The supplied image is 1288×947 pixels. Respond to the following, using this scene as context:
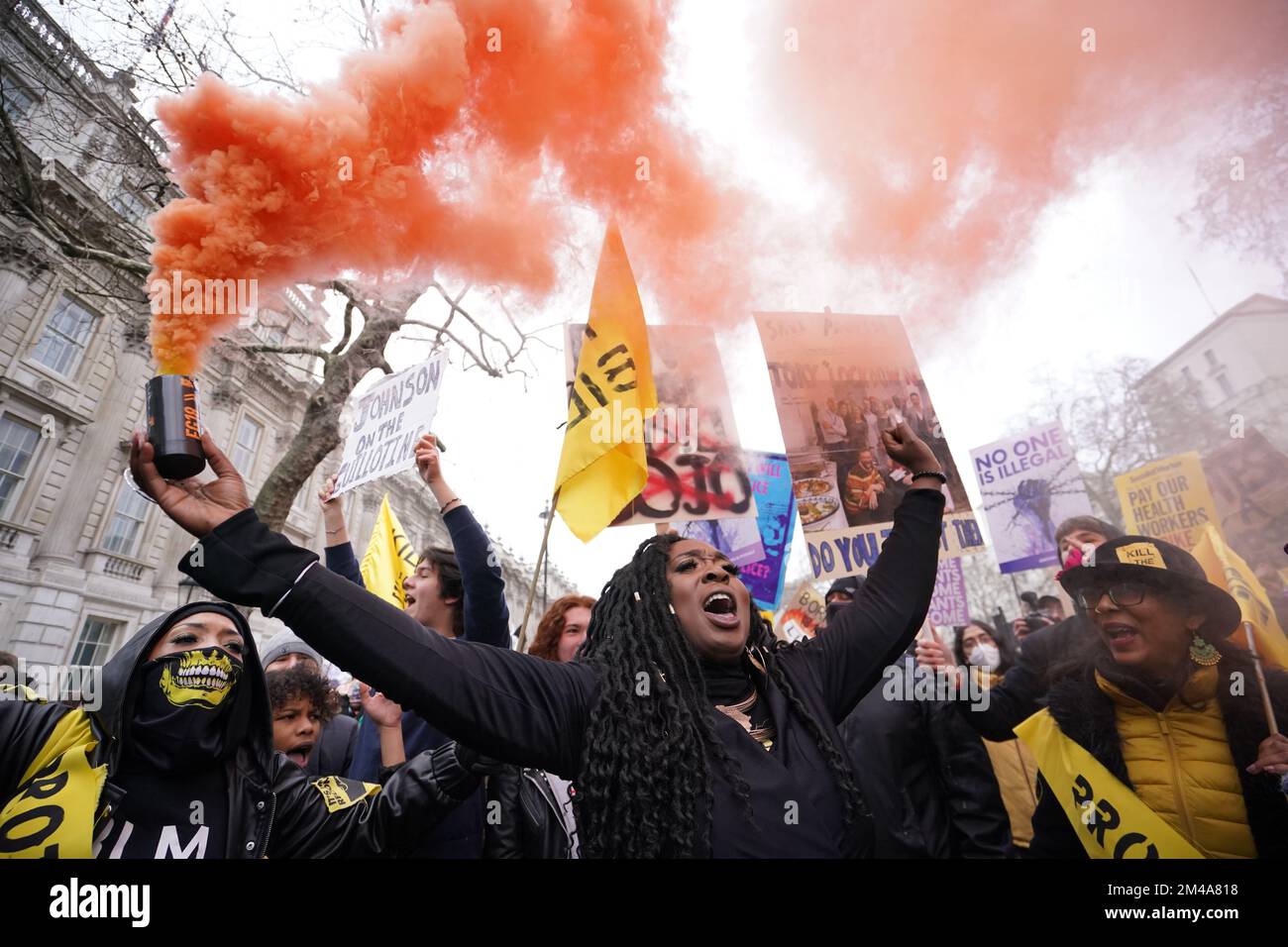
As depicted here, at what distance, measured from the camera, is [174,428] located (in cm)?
162

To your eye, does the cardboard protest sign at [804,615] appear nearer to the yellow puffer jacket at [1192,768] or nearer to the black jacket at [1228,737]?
the black jacket at [1228,737]

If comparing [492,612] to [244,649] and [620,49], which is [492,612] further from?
[620,49]

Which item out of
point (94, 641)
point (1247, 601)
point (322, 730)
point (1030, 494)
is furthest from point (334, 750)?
point (94, 641)

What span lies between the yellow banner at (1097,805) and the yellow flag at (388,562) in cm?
422

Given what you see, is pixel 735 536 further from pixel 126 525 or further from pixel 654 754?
pixel 126 525

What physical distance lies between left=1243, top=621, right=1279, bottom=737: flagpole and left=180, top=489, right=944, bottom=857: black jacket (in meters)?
1.71

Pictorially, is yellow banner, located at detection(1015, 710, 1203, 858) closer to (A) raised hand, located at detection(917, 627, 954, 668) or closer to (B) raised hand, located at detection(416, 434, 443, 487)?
(A) raised hand, located at detection(917, 627, 954, 668)

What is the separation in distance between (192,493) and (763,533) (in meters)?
5.13

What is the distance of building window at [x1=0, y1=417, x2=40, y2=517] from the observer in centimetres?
1304

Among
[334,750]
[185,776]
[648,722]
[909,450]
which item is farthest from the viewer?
[334,750]

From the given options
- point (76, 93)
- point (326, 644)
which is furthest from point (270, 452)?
point (326, 644)

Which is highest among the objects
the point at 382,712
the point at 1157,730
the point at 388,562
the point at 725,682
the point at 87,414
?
the point at 87,414

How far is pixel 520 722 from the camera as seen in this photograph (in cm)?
135
